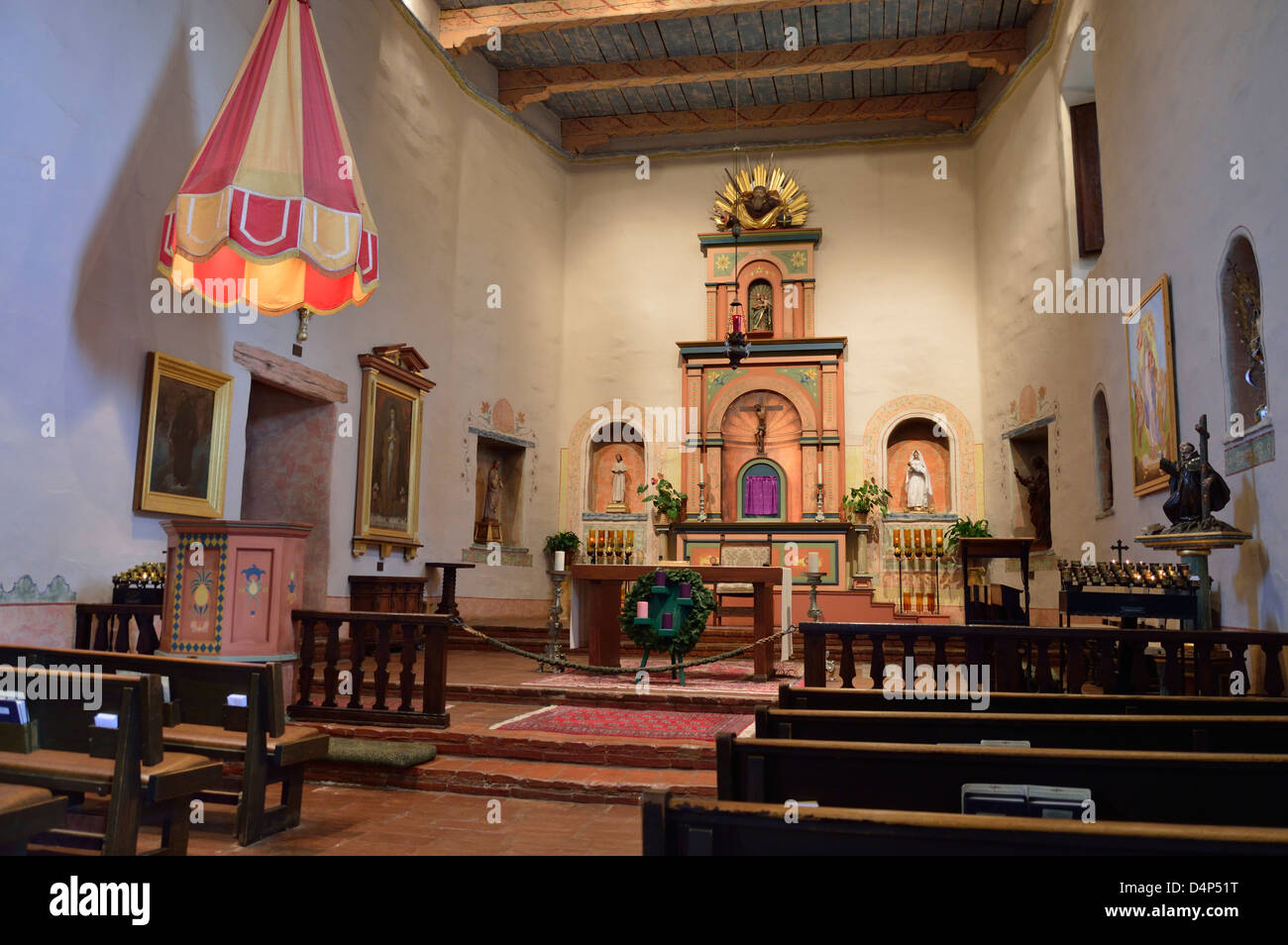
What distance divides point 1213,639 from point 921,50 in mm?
10805

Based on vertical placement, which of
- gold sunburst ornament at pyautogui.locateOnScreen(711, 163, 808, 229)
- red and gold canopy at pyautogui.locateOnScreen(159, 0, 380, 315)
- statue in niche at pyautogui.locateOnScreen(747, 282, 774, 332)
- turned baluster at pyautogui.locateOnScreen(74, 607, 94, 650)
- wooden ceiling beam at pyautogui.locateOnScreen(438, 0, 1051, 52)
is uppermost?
wooden ceiling beam at pyautogui.locateOnScreen(438, 0, 1051, 52)

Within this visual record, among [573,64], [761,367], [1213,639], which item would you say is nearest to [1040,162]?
[761,367]

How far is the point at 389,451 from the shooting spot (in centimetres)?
1070

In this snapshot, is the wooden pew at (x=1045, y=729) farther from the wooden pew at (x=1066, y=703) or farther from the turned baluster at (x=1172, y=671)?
the turned baluster at (x=1172, y=671)

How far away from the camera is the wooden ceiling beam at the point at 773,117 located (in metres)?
14.4

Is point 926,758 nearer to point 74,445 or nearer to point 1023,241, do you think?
point 74,445

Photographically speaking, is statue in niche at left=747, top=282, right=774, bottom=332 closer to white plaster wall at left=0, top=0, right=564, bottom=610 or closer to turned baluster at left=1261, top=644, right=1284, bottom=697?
white plaster wall at left=0, top=0, right=564, bottom=610

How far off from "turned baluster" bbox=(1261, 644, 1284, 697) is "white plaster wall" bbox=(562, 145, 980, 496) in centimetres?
937

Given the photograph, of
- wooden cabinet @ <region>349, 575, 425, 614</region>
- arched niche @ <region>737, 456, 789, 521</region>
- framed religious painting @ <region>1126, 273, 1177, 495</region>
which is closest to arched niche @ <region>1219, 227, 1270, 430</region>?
framed religious painting @ <region>1126, 273, 1177, 495</region>

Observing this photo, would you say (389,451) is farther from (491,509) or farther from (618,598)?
(618,598)

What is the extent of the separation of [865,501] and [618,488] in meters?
3.92

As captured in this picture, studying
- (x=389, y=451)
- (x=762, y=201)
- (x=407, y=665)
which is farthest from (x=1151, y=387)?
(x=762, y=201)

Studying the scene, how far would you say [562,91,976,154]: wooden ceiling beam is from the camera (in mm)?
14391
